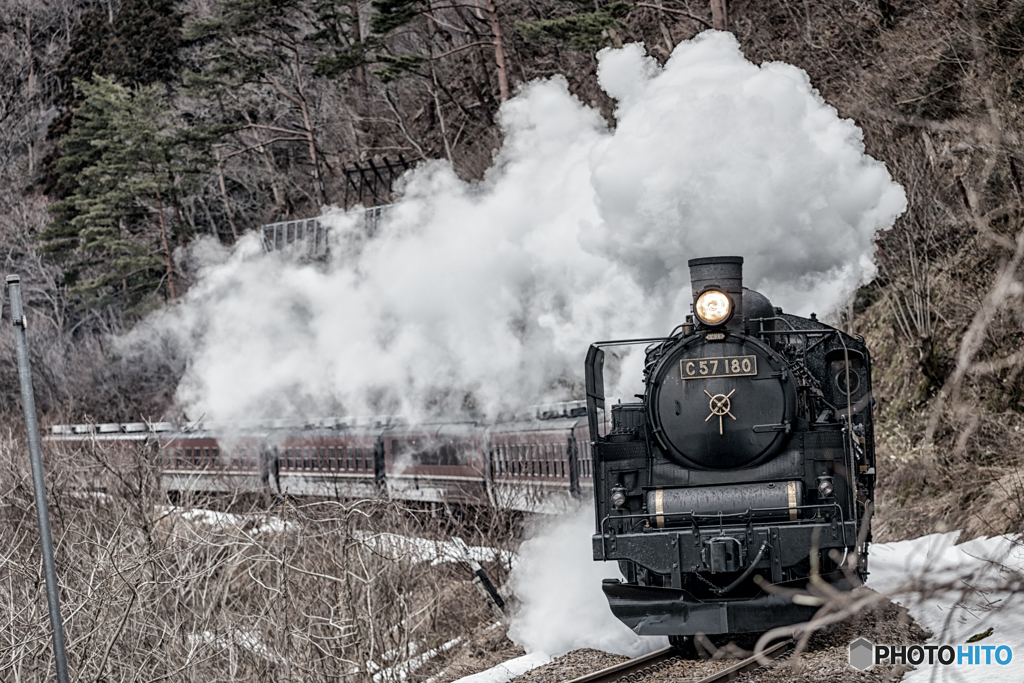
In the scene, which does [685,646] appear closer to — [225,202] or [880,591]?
[880,591]

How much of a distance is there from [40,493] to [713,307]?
5.16 m

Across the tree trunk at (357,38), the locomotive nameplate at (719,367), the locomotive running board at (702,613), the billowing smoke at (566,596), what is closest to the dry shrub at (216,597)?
the billowing smoke at (566,596)

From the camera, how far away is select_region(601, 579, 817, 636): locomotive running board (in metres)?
8.09

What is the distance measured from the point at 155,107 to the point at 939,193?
26.4 m

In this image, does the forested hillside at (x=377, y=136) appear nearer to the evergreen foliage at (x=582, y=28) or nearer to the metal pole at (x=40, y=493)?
the evergreen foliage at (x=582, y=28)

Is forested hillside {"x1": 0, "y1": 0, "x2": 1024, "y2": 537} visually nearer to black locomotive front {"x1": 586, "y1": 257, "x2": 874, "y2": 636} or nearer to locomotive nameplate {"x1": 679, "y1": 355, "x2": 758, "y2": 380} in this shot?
black locomotive front {"x1": 586, "y1": 257, "x2": 874, "y2": 636}

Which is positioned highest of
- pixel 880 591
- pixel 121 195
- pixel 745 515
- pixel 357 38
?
pixel 357 38

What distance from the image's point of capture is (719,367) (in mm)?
8797

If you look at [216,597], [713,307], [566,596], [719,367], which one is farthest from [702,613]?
[216,597]

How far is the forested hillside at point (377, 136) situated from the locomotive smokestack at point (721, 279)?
402 cm

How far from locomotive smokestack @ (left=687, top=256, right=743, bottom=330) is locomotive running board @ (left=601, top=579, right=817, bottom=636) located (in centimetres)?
216

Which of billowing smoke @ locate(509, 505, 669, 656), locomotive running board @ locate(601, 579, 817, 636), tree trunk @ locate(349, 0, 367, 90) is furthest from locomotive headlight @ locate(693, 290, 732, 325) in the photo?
tree trunk @ locate(349, 0, 367, 90)

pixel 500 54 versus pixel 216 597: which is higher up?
pixel 500 54

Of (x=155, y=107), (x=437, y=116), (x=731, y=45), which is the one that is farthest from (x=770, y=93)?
(x=155, y=107)
